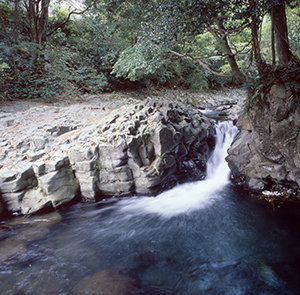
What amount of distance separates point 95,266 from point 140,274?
3.16 feet

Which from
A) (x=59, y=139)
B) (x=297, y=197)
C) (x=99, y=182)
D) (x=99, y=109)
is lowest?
(x=297, y=197)

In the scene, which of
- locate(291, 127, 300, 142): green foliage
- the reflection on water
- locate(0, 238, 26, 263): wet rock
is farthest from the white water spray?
locate(291, 127, 300, 142): green foliage

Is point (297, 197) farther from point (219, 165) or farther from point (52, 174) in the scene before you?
point (52, 174)

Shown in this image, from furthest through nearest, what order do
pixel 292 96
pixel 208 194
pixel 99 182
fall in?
pixel 208 194
pixel 99 182
pixel 292 96

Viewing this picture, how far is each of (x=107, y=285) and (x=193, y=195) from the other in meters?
3.94

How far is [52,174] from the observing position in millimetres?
5789

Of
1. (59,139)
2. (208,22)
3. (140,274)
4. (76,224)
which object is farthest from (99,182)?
(208,22)

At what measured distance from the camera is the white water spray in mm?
6020

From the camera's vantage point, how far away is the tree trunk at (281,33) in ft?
17.1

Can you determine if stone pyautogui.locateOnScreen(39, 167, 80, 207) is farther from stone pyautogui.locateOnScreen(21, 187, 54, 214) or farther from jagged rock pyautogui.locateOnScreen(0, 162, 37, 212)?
jagged rock pyautogui.locateOnScreen(0, 162, 37, 212)

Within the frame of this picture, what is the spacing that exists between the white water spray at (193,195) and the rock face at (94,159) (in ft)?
1.06

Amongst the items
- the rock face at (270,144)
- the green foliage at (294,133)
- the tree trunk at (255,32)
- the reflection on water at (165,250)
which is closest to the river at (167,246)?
the reflection on water at (165,250)

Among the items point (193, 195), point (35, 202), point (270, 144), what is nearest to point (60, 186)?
point (35, 202)

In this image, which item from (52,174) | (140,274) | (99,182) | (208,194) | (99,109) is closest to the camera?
(140,274)
